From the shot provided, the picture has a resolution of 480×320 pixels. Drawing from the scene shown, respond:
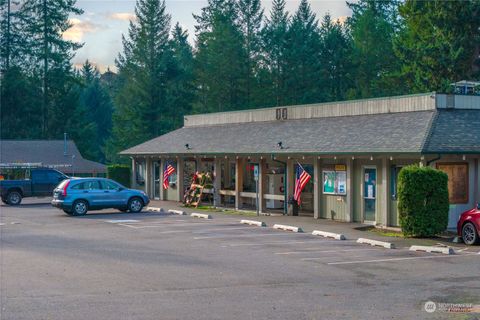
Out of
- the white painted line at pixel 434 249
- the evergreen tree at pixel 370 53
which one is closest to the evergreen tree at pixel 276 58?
the evergreen tree at pixel 370 53

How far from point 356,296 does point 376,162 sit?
48.3 ft

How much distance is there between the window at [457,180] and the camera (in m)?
25.9

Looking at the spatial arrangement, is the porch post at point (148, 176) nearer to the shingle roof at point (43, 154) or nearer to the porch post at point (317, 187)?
the shingle roof at point (43, 154)

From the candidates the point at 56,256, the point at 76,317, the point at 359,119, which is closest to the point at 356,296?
the point at 76,317

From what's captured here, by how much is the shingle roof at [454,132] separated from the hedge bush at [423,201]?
1.18 meters

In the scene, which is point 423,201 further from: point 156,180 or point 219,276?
point 156,180

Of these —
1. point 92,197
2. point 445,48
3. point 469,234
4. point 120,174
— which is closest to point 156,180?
point 120,174

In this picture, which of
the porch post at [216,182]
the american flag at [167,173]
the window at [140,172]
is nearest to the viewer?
the porch post at [216,182]

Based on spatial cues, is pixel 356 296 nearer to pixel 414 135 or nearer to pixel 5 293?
pixel 5 293

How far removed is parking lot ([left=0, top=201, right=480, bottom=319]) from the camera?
1208 centimetres

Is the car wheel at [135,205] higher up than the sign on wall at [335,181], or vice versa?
the sign on wall at [335,181]

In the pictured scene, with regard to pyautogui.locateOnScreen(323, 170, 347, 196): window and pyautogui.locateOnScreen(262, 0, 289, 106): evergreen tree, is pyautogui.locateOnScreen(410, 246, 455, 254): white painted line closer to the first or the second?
pyautogui.locateOnScreen(323, 170, 347, 196): window

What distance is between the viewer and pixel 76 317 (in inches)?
448

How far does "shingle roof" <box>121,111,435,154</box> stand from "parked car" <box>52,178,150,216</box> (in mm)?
4841
